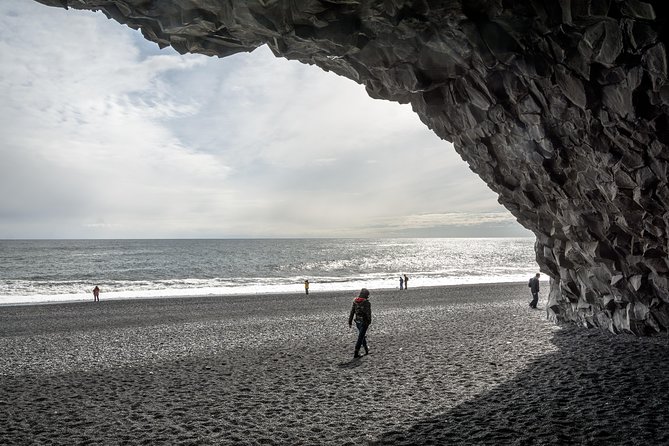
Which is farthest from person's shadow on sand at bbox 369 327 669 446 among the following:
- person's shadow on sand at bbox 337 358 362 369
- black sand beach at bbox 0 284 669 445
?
person's shadow on sand at bbox 337 358 362 369

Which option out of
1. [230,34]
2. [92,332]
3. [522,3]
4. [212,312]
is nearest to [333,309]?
[212,312]

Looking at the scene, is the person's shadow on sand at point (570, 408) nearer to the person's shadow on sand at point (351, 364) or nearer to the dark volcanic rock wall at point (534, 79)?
the dark volcanic rock wall at point (534, 79)

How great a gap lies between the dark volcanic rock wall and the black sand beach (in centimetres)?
416

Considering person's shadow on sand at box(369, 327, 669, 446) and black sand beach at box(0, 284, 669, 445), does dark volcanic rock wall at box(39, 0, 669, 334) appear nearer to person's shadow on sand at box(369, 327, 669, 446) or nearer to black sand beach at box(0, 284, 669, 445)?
person's shadow on sand at box(369, 327, 669, 446)

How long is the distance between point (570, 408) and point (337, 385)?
6384 millimetres

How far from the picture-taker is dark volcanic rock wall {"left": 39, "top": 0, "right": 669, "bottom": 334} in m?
8.53

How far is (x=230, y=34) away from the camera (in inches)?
416

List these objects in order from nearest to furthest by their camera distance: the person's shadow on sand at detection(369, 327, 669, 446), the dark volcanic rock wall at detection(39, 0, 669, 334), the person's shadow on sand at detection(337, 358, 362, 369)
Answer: the dark volcanic rock wall at detection(39, 0, 669, 334)
the person's shadow on sand at detection(369, 327, 669, 446)
the person's shadow on sand at detection(337, 358, 362, 369)

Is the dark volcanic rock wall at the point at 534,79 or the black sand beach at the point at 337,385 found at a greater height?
the dark volcanic rock wall at the point at 534,79

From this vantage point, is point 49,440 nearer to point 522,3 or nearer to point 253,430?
point 253,430

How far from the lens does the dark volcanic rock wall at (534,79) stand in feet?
28.0

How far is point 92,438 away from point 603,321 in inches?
741

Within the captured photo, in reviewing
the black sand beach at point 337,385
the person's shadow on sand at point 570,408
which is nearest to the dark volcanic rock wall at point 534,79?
the person's shadow on sand at point 570,408

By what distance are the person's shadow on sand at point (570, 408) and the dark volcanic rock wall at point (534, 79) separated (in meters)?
3.11
